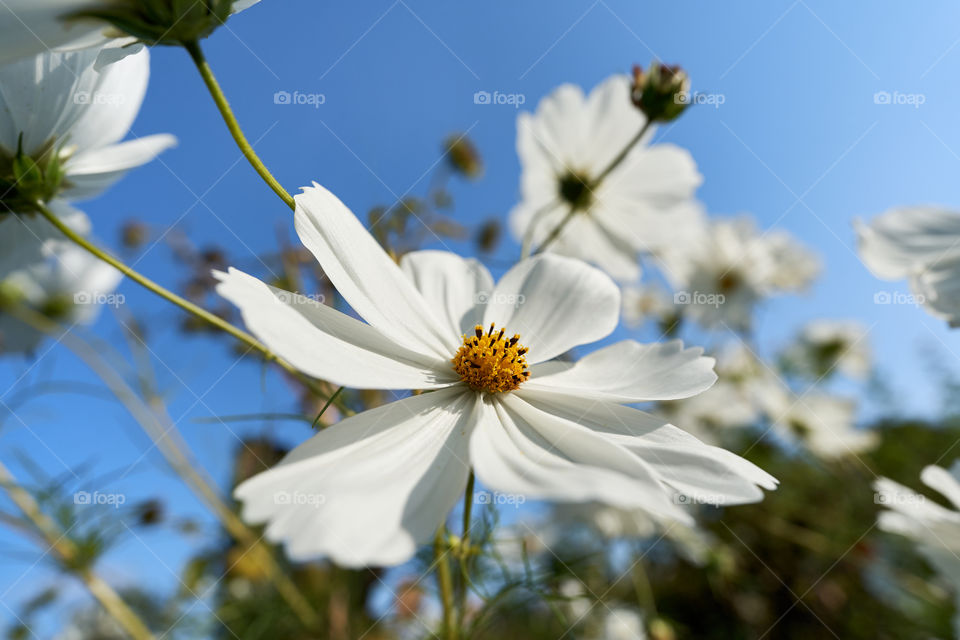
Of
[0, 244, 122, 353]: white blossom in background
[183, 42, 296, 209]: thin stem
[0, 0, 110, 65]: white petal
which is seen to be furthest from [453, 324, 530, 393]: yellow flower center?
[0, 244, 122, 353]: white blossom in background

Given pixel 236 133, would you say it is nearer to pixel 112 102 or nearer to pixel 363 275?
pixel 363 275

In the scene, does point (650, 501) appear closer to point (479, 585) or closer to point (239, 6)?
point (239, 6)

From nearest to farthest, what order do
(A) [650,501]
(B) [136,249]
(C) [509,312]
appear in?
(A) [650,501], (C) [509,312], (B) [136,249]

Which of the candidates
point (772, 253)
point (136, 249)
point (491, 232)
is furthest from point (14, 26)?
point (772, 253)

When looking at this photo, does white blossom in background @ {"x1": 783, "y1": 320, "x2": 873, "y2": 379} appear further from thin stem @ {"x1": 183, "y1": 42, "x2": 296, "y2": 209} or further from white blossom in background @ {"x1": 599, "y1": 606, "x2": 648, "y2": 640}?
thin stem @ {"x1": 183, "y1": 42, "x2": 296, "y2": 209}

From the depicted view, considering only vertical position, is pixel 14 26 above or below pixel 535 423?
above

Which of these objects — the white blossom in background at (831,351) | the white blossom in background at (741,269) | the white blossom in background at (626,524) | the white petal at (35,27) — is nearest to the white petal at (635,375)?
the white petal at (35,27)
